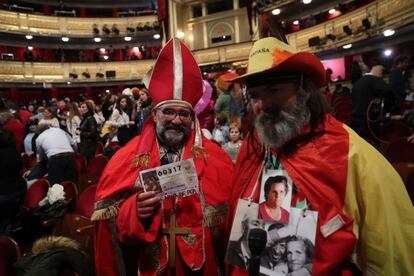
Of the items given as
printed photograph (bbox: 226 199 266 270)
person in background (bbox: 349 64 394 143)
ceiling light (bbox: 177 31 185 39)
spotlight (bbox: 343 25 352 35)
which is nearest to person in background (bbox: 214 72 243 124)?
person in background (bbox: 349 64 394 143)

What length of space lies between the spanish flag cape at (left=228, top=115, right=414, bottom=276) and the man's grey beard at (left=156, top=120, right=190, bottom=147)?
0.75 m

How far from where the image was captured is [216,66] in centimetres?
2286

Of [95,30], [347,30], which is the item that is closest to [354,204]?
[347,30]

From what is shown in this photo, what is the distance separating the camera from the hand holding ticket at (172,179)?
1.67 m

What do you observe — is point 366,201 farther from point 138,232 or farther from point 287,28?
point 287,28

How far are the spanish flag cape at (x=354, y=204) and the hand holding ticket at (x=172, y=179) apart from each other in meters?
0.46

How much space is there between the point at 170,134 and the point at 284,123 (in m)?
0.77

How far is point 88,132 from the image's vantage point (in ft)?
21.0

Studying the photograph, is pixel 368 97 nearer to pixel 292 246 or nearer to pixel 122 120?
pixel 292 246

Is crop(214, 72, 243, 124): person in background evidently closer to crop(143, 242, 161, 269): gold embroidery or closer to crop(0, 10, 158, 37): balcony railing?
crop(143, 242, 161, 269): gold embroidery

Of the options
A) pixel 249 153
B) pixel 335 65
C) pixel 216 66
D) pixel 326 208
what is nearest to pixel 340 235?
pixel 326 208

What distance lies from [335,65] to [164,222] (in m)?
19.3

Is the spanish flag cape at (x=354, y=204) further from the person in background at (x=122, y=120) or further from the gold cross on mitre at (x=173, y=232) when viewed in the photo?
the person in background at (x=122, y=120)

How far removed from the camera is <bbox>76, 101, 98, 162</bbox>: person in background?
638 cm
